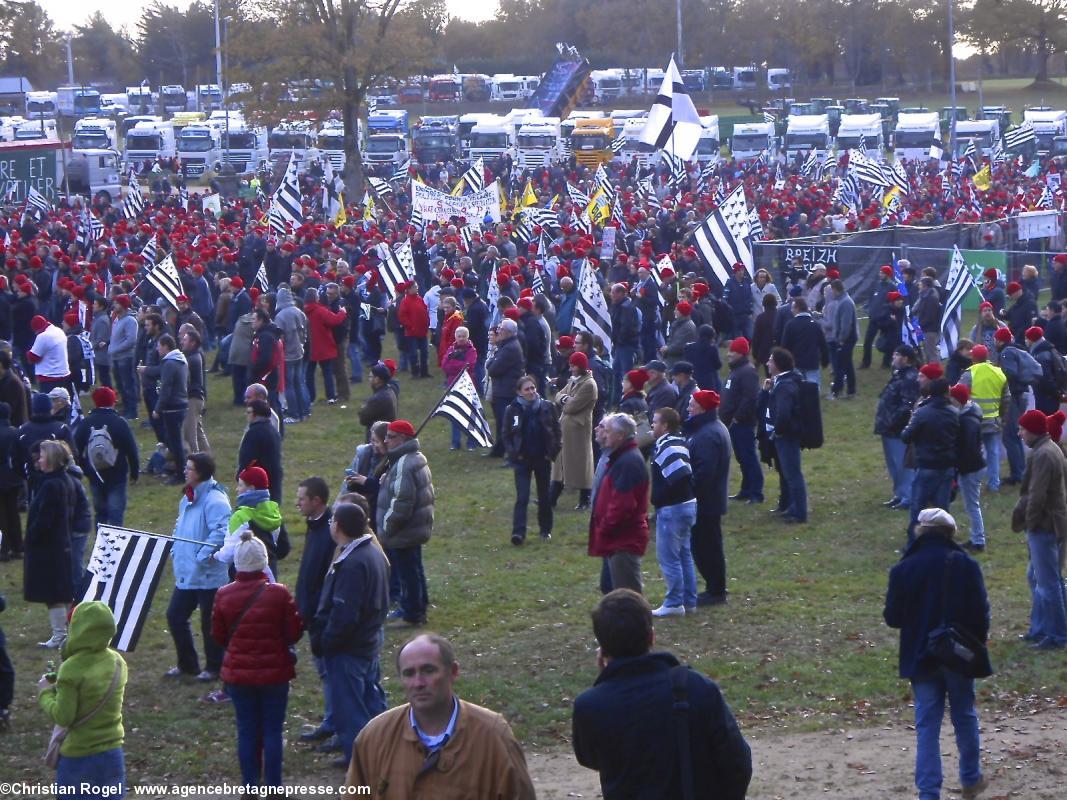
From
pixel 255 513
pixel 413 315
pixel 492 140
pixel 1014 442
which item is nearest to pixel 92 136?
pixel 492 140

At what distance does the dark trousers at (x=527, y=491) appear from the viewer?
12.9 m

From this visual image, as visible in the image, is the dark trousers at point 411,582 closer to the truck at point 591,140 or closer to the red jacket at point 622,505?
the red jacket at point 622,505

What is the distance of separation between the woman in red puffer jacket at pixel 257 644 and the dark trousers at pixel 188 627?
1.79 m

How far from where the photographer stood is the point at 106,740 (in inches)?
262

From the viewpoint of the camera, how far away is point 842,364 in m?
19.6

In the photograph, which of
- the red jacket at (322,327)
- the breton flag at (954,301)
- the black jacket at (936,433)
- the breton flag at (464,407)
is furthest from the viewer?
the red jacket at (322,327)

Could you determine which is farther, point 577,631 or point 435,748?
point 577,631

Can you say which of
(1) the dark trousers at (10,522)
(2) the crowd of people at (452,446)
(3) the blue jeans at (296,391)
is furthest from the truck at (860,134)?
(1) the dark trousers at (10,522)

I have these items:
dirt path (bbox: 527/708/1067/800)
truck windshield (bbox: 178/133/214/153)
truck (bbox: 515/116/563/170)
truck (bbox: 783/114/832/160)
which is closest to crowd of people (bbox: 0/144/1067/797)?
dirt path (bbox: 527/708/1067/800)

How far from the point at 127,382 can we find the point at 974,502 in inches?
413

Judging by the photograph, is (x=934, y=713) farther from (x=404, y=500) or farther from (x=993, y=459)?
(x=993, y=459)

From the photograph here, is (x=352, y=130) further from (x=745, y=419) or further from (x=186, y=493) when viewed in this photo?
(x=186, y=493)

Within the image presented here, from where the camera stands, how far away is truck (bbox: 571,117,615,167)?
57.9 metres

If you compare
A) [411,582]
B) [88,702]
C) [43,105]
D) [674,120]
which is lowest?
[411,582]
